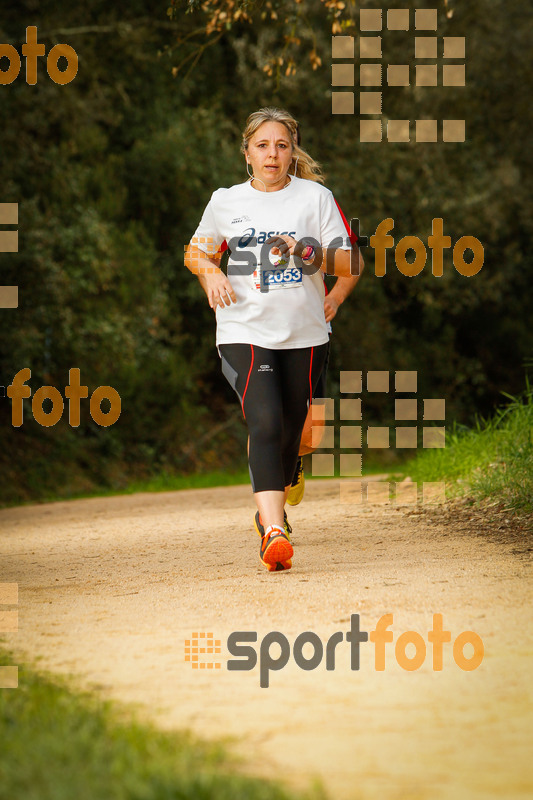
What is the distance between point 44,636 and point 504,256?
20492 mm

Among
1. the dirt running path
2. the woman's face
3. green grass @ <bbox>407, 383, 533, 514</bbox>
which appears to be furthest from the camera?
green grass @ <bbox>407, 383, 533, 514</bbox>

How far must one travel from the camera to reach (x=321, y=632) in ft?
12.1

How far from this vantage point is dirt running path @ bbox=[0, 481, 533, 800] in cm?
249

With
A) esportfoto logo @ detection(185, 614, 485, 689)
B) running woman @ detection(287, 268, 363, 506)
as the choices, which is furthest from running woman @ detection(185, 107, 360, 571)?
esportfoto logo @ detection(185, 614, 485, 689)

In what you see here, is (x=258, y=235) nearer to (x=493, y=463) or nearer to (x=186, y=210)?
(x=493, y=463)

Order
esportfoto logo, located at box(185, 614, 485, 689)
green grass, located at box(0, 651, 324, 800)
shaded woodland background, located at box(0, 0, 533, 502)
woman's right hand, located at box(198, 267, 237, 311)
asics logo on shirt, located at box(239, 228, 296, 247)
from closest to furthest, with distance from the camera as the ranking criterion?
green grass, located at box(0, 651, 324, 800) < esportfoto logo, located at box(185, 614, 485, 689) < woman's right hand, located at box(198, 267, 237, 311) < asics logo on shirt, located at box(239, 228, 296, 247) < shaded woodland background, located at box(0, 0, 533, 502)

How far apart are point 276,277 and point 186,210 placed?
46.7 ft

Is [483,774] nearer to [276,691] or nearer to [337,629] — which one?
[276,691]

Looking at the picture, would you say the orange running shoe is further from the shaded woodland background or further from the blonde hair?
the shaded woodland background

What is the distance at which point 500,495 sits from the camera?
7.05 m

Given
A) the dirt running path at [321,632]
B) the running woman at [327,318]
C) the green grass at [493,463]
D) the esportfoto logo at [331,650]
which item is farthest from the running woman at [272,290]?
the green grass at [493,463]

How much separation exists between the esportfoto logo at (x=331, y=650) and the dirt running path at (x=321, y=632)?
0.03m

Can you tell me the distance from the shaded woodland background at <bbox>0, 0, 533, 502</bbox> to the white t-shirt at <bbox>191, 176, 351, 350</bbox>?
30.3 ft

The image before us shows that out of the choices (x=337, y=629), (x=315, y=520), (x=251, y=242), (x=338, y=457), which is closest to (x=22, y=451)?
(x=338, y=457)
